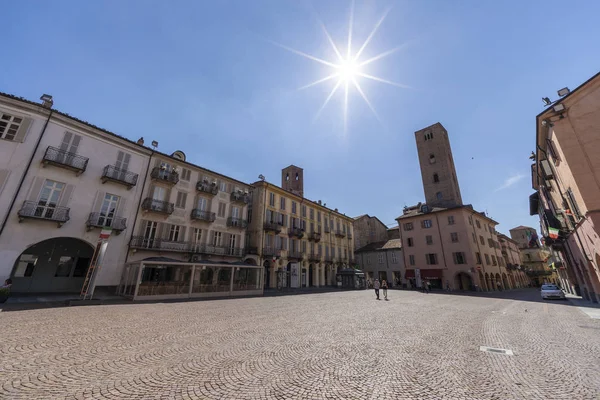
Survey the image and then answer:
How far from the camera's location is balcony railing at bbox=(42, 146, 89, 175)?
16.4 m

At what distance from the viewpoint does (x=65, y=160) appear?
674 inches

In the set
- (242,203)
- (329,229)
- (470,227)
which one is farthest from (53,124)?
(470,227)

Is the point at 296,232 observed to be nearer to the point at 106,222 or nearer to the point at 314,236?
the point at 314,236

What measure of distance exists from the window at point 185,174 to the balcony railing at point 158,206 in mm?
3108

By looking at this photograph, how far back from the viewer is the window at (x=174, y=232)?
72.0 ft

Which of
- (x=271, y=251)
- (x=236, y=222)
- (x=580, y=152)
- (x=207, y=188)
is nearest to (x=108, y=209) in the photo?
(x=207, y=188)

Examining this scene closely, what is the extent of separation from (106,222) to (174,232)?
5117mm

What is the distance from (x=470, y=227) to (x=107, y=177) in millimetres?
42803

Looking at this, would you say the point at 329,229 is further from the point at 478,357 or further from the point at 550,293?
the point at 478,357

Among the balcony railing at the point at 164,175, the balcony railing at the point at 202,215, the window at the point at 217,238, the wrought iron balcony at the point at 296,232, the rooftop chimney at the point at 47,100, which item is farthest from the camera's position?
the wrought iron balcony at the point at 296,232

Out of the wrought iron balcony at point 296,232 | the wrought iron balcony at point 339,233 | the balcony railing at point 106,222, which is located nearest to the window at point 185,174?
the balcony railing at point 106,222

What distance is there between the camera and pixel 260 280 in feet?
76.5

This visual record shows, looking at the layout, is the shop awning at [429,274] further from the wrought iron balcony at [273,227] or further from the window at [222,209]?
the window at [222,209]

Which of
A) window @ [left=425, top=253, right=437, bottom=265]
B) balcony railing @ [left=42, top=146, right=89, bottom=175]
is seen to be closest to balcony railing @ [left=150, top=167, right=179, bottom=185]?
balcony railing @ [left=42, top=146, right=89, bottom=175]
